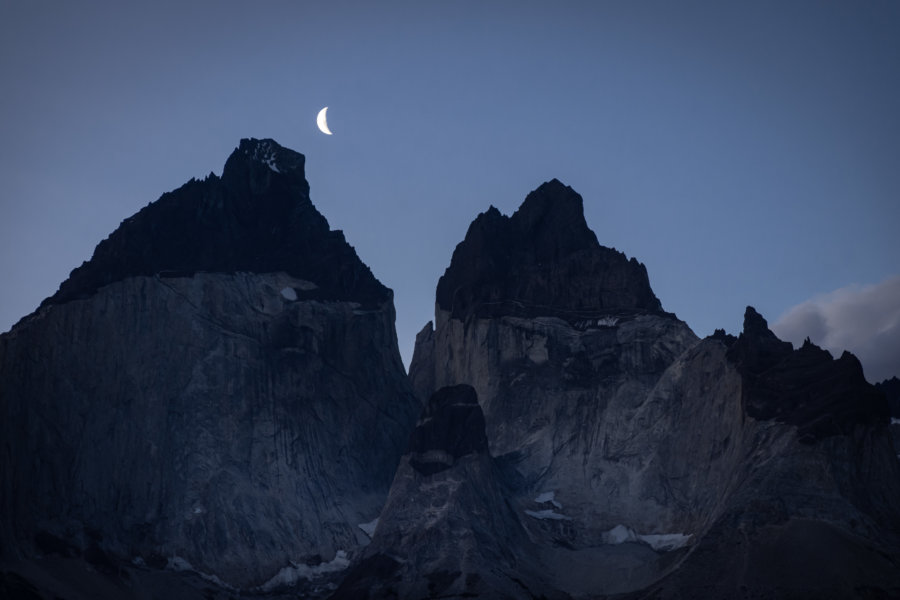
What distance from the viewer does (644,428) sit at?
156250 millimetres

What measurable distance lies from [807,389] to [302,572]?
2140 inches

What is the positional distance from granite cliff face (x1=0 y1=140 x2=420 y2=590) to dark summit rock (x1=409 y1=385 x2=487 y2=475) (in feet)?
39.5

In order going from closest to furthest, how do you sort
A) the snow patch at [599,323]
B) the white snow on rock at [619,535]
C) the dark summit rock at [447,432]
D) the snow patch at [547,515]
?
the white snow on rock at [619,535]
the dark summit rock at [447,432]
the snow patch at [547,515]
the snow patch at [599,323]

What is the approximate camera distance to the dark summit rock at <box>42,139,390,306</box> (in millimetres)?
162750

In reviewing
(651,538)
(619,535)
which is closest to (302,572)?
(619,535)

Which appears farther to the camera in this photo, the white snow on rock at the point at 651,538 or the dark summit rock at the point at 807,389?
the white snow on rock at the point at 651,538

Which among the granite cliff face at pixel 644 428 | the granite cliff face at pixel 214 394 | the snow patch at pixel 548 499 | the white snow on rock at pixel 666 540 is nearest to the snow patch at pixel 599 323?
the granite cliff face at pixel 644 428

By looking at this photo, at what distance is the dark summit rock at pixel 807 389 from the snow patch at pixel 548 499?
23.5 metres

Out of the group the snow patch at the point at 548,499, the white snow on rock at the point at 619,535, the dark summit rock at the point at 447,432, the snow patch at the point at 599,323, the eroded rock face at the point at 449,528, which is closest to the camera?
the eroded rock face at the point at 449,528

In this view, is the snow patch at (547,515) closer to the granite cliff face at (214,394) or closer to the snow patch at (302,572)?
the granite cliff face at (214,394)

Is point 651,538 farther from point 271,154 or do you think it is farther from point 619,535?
point 271,154

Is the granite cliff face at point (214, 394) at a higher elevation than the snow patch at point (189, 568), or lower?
higher

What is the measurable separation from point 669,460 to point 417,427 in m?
27.4

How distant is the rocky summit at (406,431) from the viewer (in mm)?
127438
